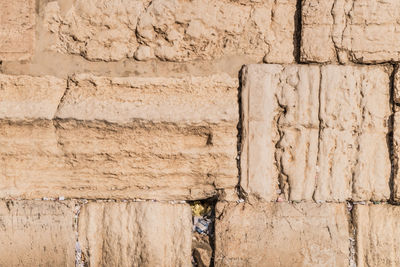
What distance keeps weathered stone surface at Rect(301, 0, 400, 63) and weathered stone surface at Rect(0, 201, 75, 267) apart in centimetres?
148

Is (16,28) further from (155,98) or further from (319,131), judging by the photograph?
(319,131)

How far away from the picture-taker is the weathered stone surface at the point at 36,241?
2.44m

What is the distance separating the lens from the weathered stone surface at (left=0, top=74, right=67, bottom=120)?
2.43 meters

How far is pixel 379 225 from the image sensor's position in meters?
2.44

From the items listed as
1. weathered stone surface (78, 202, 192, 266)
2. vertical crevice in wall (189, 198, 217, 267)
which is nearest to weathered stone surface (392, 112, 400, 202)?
vertical crevice in wall (189, 198, 217, 267)

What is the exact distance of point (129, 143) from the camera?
8.09ft

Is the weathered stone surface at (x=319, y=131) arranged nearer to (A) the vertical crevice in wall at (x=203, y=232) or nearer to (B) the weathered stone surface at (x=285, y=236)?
(B) the weathered stone surface at (x=285, y=236)

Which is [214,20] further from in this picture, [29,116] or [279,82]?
[29,116]

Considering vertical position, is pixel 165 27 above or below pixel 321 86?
above

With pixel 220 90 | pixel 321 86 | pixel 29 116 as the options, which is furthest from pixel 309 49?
pixel 29 116

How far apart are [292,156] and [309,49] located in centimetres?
53

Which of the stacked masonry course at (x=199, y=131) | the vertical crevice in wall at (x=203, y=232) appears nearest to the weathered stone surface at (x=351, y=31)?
the stacked masonry course at (x=199, y=131)

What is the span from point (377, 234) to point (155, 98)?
1.27 metres

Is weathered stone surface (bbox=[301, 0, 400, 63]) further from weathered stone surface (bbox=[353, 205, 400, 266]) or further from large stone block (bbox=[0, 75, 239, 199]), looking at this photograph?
weathered stone surface (bbox=[353, 205, 400, 266])
